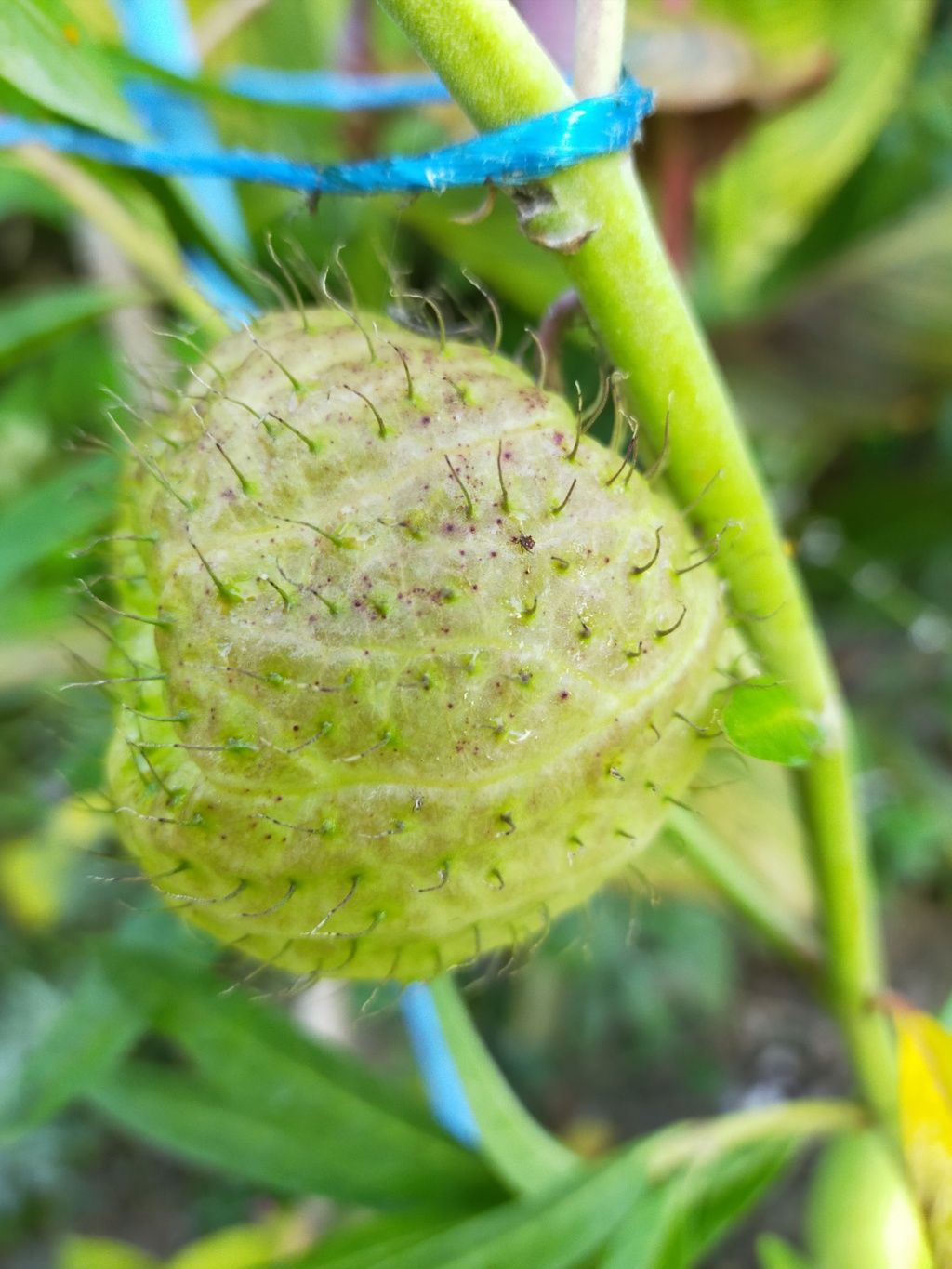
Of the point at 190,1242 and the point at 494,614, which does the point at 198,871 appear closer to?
the point at 494,614

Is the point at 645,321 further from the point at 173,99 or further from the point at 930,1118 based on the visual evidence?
the point at 173,99

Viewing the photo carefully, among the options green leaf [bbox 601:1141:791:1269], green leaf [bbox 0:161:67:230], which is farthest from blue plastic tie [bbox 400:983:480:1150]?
green leaf [bbox 0:161:67:230]

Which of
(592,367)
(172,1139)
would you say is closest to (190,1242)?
(172,1139)

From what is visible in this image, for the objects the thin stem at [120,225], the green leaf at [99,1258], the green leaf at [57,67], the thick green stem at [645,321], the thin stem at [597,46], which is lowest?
the green leaf at [99,1258]

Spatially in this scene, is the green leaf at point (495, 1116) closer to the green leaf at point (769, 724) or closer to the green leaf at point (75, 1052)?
the green leaf at point (75, 1052)

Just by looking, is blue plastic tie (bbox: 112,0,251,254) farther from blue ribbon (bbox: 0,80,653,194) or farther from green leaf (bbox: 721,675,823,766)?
green leaf (bbox: 721,675,823,766)

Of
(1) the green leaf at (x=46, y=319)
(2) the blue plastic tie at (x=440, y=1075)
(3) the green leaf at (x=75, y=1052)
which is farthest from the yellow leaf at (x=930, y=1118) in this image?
(1) the green leaf at (x=46, y=319)
